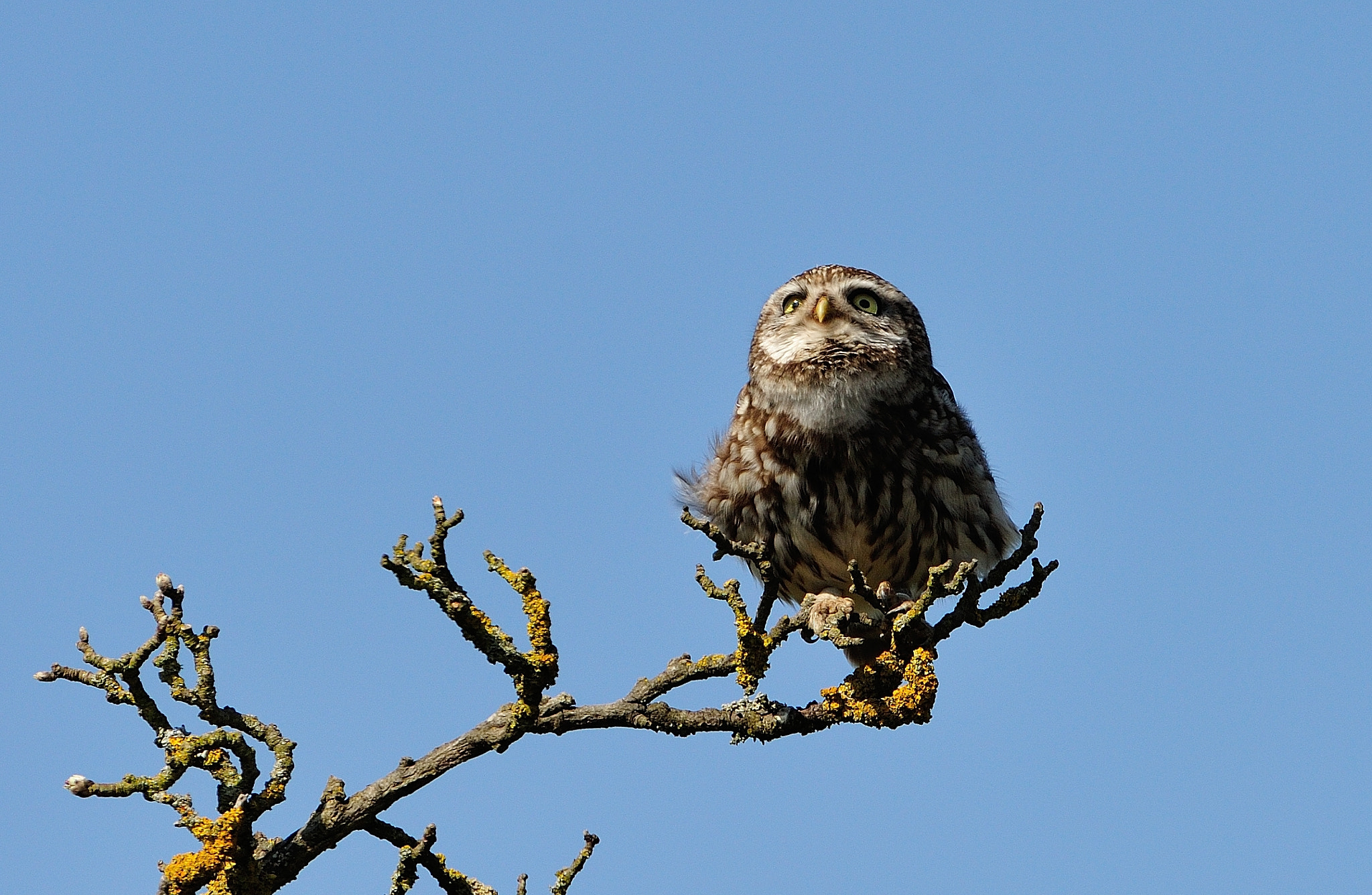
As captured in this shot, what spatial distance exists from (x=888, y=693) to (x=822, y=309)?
2.35m

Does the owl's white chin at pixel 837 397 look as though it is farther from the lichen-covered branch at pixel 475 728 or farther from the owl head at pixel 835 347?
the lichen-covered branch at pixel 475 728

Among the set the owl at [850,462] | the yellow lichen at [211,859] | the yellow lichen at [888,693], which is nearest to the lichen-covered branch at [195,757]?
the yellow lichen at [211,859]

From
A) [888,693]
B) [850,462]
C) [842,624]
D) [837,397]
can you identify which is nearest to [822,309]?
[837,397]

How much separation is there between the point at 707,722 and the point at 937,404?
258 centimetres

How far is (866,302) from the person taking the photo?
6.85 metres

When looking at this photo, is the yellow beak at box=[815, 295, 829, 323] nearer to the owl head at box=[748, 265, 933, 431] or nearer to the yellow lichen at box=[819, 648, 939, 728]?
the owl head at box=[748, 265, 933, 431]

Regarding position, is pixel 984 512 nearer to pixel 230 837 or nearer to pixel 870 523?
pixel 870 523

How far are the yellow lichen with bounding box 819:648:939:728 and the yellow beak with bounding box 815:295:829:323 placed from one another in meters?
2.22

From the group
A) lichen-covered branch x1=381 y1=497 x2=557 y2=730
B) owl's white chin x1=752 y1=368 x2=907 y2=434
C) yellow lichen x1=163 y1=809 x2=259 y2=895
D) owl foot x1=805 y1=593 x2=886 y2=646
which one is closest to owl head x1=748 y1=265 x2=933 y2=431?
owl's white chin x1=752 y1=368 x2=907 y2=434

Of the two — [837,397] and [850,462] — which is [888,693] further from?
[837,397]

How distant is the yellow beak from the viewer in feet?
21.7

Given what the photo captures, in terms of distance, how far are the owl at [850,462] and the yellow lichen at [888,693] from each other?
1.27 meters

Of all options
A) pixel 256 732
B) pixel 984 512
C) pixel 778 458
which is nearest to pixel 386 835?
pixel 256 732

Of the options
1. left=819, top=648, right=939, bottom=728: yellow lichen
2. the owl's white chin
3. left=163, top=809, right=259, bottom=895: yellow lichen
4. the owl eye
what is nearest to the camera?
left=163, top=809, right=259, bottom=895: yellow lichen
